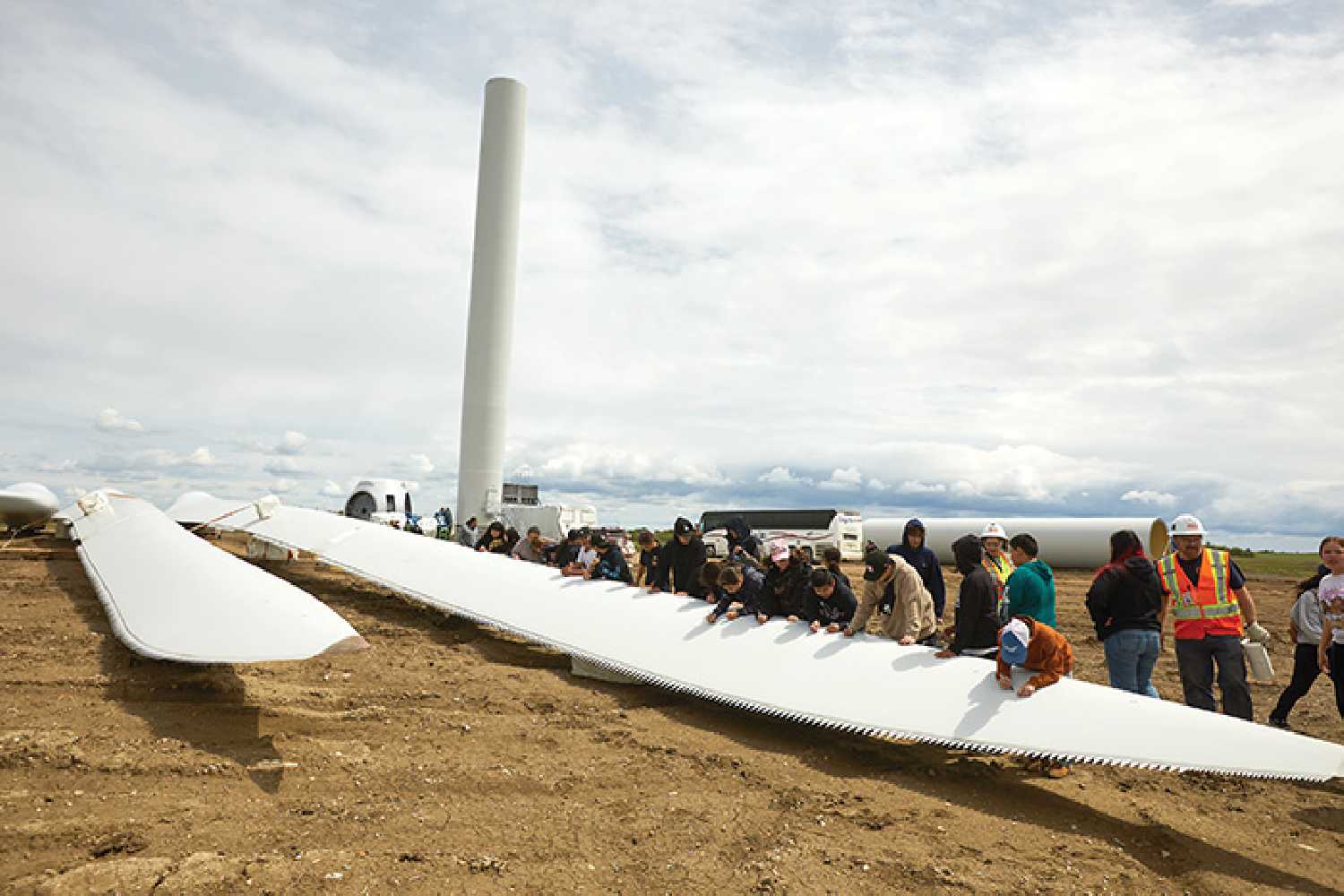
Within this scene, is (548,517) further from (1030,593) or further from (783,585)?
(1030,593)

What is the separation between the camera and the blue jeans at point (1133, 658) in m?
5.38

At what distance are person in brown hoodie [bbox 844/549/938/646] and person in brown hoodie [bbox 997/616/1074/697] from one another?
0.93 metres

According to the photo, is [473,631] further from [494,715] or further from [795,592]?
[795,592]

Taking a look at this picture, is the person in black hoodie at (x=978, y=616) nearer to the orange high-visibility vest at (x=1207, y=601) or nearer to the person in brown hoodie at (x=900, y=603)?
the person in brown hoodie at (x=900, y=603)

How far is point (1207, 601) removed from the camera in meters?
5.41

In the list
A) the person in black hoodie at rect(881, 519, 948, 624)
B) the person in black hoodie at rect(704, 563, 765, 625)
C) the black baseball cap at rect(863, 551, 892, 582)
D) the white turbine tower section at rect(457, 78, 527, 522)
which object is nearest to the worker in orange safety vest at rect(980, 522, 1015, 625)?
the person in black hoodie at rect(881, 519, 948, 624)

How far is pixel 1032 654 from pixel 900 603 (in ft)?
3.88

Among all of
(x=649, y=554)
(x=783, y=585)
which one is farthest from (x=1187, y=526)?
(x=649, y=554)

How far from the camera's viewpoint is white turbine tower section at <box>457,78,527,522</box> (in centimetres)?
2325

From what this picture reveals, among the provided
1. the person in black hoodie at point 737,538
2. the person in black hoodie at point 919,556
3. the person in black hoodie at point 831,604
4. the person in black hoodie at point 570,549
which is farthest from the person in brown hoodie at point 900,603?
the person in black hoodie at point 570,549

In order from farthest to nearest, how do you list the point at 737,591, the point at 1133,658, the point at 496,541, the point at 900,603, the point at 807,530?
the point at 807,530
the point at 496,541
the point at 737,591
the point at 900,603
the point at 1133,658

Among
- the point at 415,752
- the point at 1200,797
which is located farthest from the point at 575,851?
the point at 1200,797

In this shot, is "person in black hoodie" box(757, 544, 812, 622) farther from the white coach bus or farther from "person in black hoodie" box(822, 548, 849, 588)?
the white coach bus

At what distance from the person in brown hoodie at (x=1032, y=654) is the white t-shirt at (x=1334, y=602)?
1.98 meters
